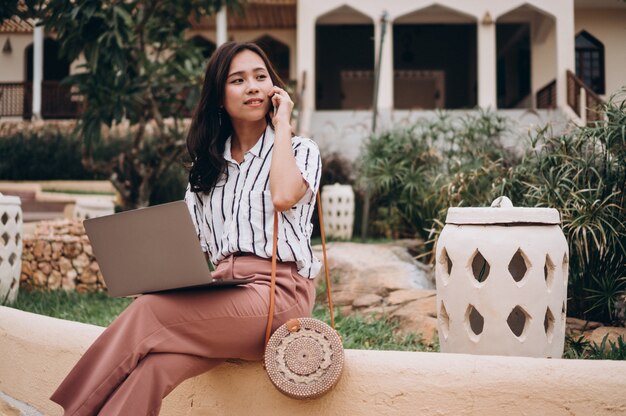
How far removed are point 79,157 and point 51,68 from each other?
6679mm

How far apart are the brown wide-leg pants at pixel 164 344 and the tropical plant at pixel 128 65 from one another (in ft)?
12.5

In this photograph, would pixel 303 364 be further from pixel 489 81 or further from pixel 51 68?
pixel 51 68

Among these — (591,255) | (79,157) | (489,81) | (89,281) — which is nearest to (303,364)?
(591,255)

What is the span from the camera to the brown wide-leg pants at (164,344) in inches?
68.0

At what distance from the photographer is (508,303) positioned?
2279mm

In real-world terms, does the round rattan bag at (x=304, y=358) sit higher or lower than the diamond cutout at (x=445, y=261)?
lower

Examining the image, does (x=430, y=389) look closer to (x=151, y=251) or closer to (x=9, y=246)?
(x=151, y=251)

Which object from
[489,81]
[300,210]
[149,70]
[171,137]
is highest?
[489,81]

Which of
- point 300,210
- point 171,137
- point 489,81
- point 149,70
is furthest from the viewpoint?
point 489,81

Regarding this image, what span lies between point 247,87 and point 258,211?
43 centimetres

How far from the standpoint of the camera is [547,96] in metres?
12.8

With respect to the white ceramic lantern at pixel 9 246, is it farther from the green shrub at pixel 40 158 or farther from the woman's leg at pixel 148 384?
the green shrub at pixel 40 158

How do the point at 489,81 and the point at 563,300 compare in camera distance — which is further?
the point at 489,81

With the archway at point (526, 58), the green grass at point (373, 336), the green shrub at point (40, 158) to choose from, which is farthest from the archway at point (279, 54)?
the green grass at point (373, 336)
